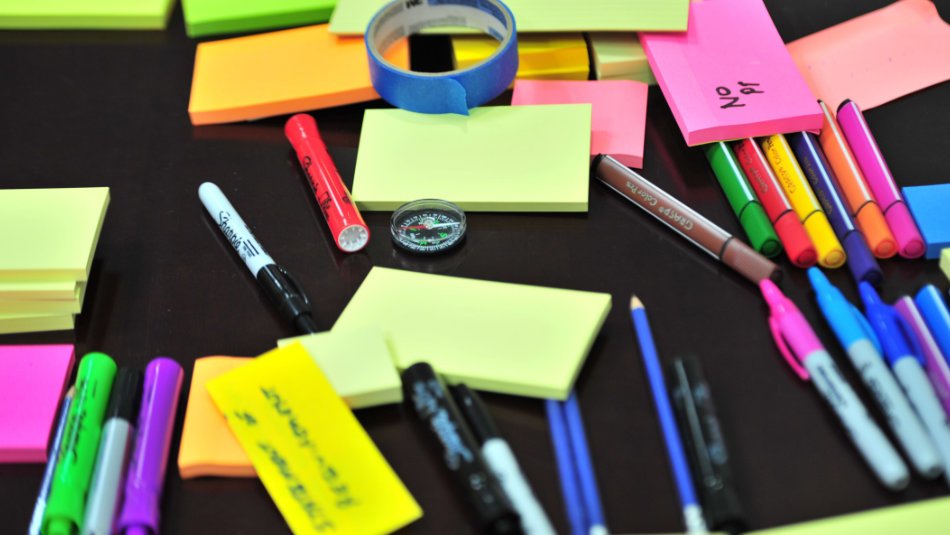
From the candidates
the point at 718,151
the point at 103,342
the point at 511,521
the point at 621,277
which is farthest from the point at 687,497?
the point at 103,342

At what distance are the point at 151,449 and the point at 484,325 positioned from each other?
0.84 ft

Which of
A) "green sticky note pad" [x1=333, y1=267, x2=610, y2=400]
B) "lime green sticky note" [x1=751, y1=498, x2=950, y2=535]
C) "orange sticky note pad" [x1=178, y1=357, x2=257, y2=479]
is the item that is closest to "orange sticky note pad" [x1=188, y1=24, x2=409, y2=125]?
"green sticky note pad" [x1=333, y1=267, x2=610, y2=400]

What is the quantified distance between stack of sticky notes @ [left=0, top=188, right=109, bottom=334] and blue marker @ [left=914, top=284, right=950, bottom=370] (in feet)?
2.12

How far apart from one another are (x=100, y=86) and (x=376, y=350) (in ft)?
1.78

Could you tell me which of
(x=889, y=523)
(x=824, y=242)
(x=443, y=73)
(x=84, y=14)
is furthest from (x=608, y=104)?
(x=84, y=14)

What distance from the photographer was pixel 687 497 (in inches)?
27.7

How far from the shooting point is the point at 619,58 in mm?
1048

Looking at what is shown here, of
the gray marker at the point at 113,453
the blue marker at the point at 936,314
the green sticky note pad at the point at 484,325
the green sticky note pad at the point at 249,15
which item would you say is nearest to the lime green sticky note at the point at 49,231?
the gray marker at the point at 113,453

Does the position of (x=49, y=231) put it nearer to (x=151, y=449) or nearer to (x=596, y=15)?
(x=151, y=449)

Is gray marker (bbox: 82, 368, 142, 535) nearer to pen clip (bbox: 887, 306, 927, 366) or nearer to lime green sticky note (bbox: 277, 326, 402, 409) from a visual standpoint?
lime green sticky note (bbox: 277, 326, 402, 409)

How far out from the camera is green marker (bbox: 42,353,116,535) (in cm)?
71

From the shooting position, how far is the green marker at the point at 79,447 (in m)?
0.71

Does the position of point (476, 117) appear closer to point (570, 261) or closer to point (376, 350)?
point (570, 261)

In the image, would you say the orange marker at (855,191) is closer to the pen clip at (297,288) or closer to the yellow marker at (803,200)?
the yellow marker at (803,200)
